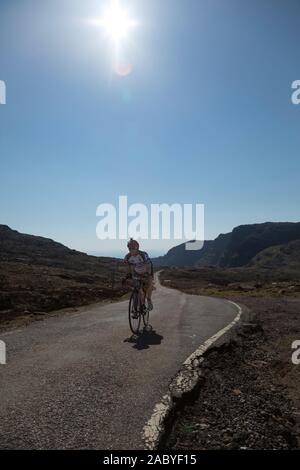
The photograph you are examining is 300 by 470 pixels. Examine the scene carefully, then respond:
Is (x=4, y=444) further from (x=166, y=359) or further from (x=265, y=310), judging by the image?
(x=265, y=310)

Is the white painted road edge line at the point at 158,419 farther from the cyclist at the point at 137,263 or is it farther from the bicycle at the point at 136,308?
the cyclist at the point at 137,263

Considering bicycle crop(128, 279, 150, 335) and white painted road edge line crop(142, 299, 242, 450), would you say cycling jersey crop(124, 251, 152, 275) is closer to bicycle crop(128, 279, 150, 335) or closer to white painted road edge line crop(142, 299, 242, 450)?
bicycle crop(128, 279, 150, 335)

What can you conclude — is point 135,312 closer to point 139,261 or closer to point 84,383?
point 139,261

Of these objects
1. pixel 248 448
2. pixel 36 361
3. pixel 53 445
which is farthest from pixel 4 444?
pixel 36 361

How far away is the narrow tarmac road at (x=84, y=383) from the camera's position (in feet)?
17.1

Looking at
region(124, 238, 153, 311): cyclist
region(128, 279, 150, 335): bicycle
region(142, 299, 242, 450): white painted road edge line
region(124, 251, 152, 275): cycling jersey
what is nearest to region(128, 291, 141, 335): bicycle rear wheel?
region(128, 279, 150, 335): bicycle

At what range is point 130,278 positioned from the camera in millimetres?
13344

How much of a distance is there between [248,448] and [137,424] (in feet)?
4.49

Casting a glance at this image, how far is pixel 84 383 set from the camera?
729 cm

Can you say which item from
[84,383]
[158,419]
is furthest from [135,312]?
[158,419]

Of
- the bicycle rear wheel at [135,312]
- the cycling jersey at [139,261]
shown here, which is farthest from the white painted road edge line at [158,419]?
the cycling jersey at [139,261]
